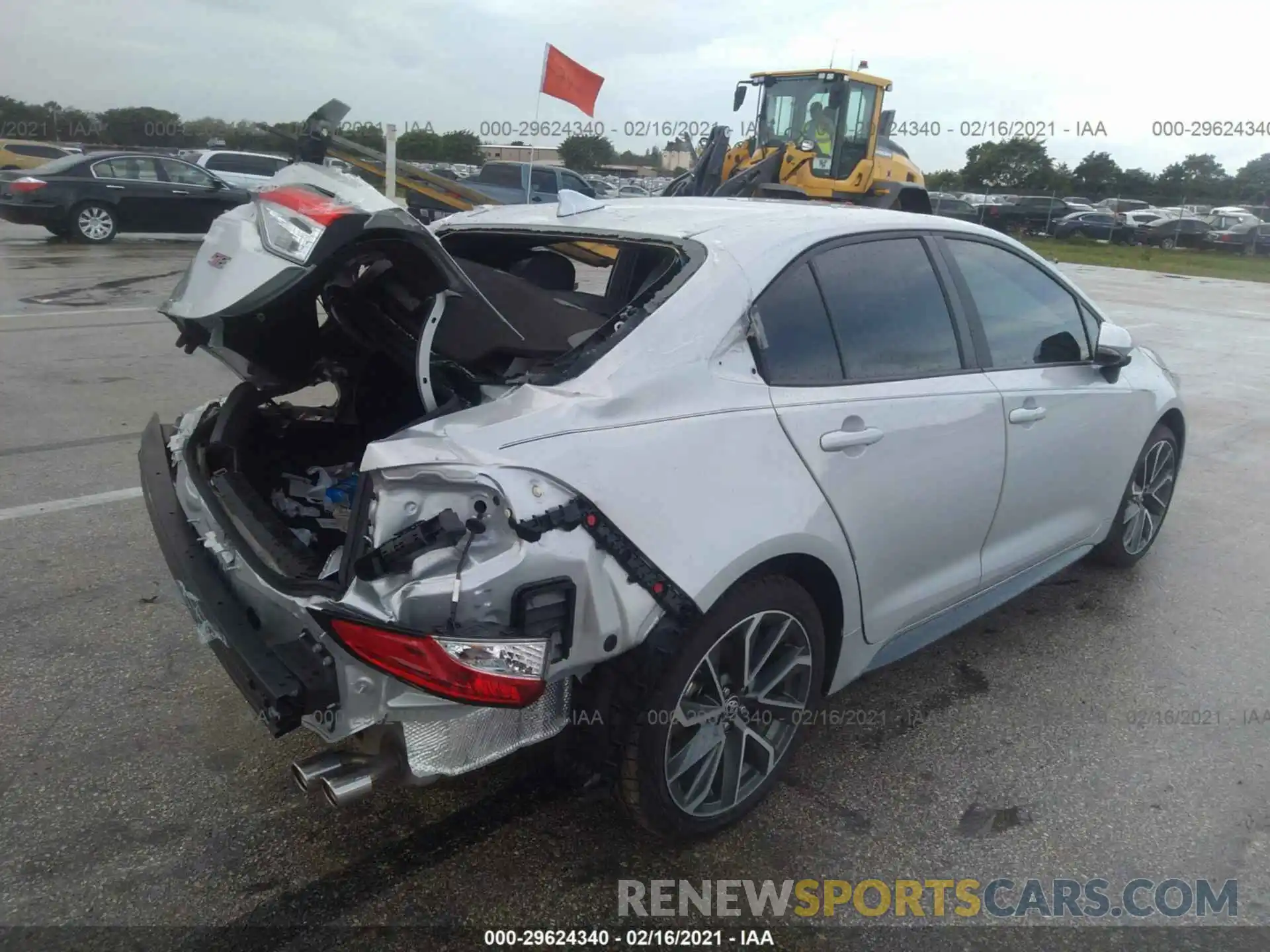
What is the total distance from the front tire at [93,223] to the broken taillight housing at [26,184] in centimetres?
59

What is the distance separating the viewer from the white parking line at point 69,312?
31.0 ft

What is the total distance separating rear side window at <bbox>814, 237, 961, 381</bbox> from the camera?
9.49 feet

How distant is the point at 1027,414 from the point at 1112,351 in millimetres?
721

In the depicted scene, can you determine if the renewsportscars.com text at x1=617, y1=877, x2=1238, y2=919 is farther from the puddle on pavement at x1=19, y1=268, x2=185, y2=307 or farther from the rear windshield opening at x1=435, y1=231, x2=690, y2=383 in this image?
the puddle on pavement at x1=19, y1=268, x2=185, y2=307

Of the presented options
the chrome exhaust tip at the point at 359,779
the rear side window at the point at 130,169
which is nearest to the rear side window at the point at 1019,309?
the chrome exhaust tip at the point at 359,779

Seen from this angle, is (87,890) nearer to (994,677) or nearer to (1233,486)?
(994,677)

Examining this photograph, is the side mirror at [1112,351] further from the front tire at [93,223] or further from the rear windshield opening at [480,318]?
the front tire at [93,223]

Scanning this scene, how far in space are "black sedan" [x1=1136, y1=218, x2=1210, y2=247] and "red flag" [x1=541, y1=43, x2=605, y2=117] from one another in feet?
83.1

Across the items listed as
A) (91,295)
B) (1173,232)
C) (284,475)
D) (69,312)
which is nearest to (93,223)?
(91,295)

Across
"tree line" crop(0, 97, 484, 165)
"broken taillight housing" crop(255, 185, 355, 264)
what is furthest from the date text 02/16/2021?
"tree line" crop(0, 97, 484, 165)

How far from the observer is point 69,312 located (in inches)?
389

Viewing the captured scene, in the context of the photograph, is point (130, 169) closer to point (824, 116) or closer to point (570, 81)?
point (570, 81)

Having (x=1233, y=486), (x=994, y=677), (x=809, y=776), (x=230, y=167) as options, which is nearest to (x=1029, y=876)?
(x=809, y=776)

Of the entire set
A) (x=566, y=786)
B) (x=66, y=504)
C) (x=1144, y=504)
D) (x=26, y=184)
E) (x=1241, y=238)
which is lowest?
(x=66, y=504)
